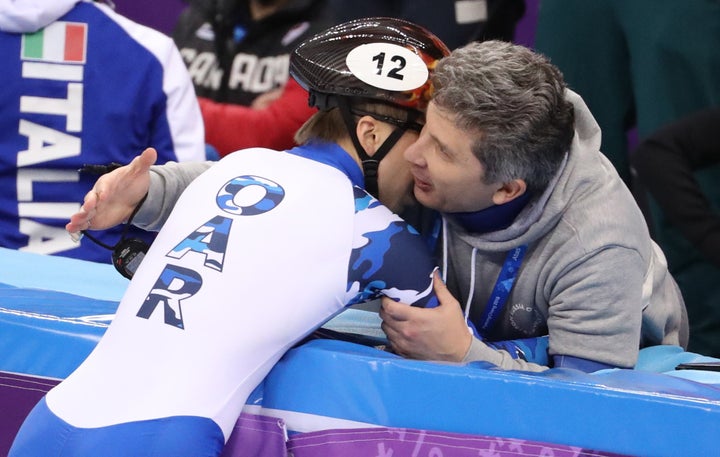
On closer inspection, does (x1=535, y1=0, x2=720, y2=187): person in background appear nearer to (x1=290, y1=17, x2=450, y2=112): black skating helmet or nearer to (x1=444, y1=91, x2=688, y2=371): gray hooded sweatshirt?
(x1=444, y1=91, x2=688, y2=371): gray hooded sweatshirt

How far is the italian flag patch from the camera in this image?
2.86 m

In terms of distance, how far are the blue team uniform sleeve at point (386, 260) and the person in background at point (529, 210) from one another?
3 cm

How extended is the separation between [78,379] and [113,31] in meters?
1.25

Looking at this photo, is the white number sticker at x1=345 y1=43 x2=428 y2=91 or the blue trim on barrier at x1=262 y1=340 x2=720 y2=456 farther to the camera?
the white number sticker at x1=345 y1=43 x2=428 y2=91

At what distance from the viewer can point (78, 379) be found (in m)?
1.89

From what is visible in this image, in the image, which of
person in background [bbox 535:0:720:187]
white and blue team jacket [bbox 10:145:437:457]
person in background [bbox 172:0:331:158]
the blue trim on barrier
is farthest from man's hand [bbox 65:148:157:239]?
person in background [bbox 535:0:720:187]

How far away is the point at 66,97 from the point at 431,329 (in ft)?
4.25

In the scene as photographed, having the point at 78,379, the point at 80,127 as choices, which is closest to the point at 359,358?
the point at 78,379

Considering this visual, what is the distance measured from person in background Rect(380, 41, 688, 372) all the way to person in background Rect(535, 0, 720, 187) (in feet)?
4.50

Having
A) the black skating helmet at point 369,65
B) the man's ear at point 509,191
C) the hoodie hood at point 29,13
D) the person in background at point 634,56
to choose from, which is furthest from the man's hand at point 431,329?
the person in background at point 634,56

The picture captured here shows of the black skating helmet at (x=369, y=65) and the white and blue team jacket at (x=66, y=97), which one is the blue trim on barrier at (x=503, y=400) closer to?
the black skating helmet at (x=369, y=65)

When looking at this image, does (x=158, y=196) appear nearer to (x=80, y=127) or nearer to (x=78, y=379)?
(x=78, y=379)

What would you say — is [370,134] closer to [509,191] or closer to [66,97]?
[509,191]

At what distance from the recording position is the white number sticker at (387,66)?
7.04ft
